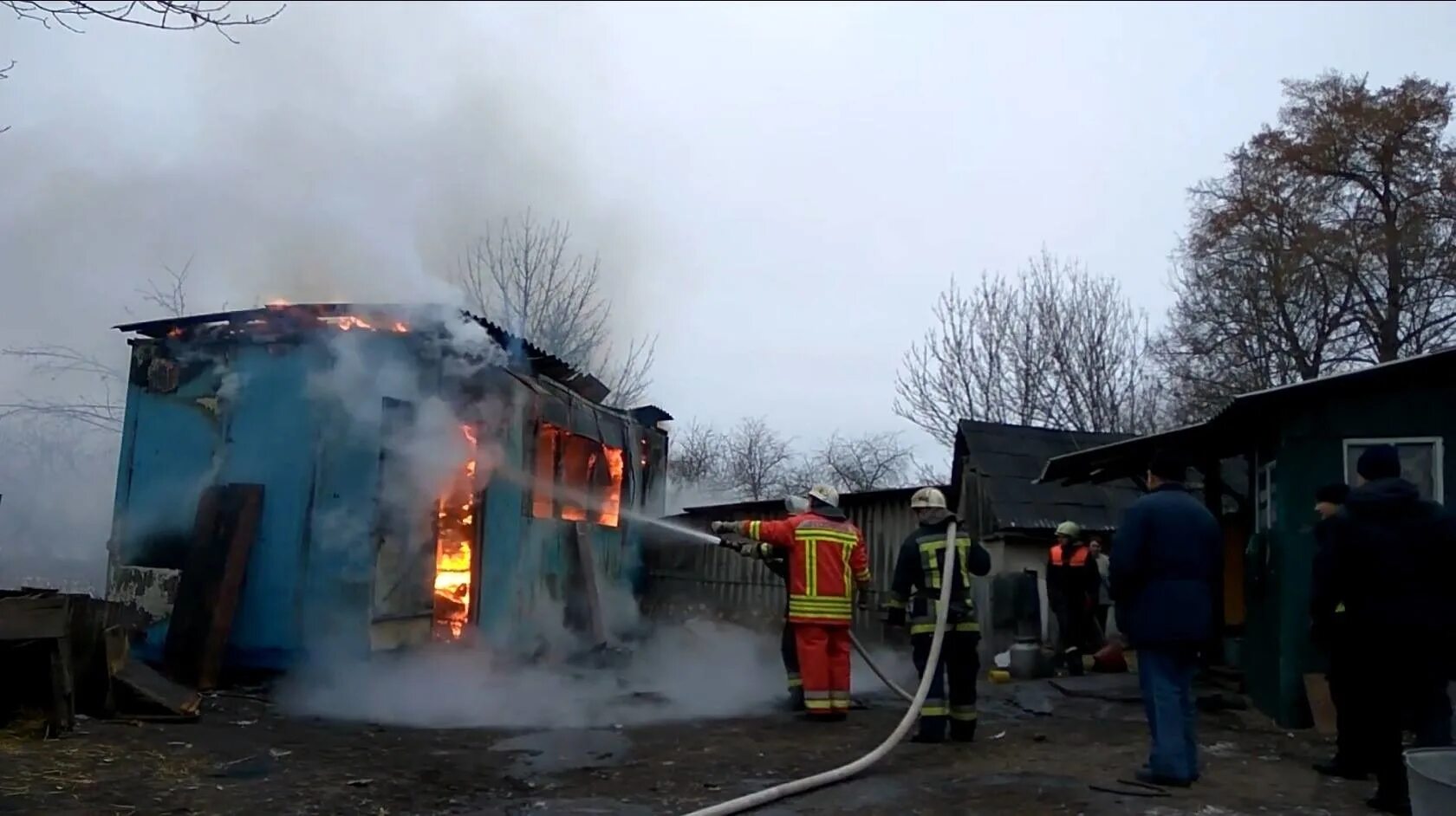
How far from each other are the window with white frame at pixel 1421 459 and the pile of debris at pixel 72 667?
877 cm

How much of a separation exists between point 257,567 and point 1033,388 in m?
23.6

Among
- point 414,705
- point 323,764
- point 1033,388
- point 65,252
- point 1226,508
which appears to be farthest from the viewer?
point 1033,388

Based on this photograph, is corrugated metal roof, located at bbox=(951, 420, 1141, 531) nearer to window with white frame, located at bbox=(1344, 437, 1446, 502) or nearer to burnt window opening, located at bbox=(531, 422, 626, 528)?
burnt window opening, located at bbox=(531, 422, 626, 528)

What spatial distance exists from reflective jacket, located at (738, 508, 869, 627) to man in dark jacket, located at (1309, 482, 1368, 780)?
3.34 meters

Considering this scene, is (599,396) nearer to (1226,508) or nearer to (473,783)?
(1226,508)

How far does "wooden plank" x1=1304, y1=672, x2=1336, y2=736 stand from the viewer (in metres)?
7.94

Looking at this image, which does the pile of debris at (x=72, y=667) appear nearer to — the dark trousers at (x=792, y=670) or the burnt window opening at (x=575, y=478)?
the dark trousers at (x=792, y=670)

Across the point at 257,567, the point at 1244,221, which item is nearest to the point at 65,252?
the point at 257,567

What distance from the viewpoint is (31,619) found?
24.0 feet

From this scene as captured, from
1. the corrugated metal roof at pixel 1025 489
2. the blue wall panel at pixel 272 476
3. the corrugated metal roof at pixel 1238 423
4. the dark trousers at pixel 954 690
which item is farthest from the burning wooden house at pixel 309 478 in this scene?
the corrugated metal roof at pixel 1025 489

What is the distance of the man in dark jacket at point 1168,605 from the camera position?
601 centimetres

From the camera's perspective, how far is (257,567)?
9844mm

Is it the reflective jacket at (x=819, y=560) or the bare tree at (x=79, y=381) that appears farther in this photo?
the bare tree at (x=79, y=381)

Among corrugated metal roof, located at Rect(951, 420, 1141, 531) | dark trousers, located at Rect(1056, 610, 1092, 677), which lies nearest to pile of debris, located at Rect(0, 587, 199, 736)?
dark trousers, located at Rect(1056, 610, 1092, 677)
